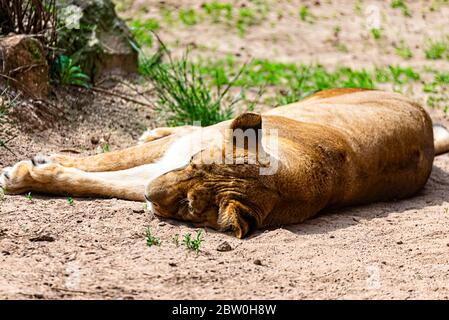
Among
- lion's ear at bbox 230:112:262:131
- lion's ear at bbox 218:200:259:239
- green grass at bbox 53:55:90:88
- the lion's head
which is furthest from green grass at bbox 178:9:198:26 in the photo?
lion's ear at bbox 218:200:259:239

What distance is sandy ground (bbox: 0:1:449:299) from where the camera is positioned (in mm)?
4207

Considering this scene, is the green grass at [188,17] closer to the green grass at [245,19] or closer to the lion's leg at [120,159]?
the green grass at [245,19]

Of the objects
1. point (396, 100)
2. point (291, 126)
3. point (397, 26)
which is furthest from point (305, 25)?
point (291, 126)

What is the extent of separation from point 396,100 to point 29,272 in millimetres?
3329

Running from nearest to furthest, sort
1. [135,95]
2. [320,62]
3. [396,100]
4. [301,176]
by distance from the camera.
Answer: [301,176] < [396,100] < [135,95] < [320,62]

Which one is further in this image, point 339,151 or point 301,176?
point 339,151

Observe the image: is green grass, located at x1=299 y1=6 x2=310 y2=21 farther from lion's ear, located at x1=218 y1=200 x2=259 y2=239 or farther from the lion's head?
lion's ear, located at x1=218 y1=200 x2=259 y2=239

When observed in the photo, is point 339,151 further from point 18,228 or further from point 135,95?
point 135,95

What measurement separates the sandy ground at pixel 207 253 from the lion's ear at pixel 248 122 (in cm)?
60

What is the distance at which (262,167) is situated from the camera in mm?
5105

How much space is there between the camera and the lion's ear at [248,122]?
5.19 meters

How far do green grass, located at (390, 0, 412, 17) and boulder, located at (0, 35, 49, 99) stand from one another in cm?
606
